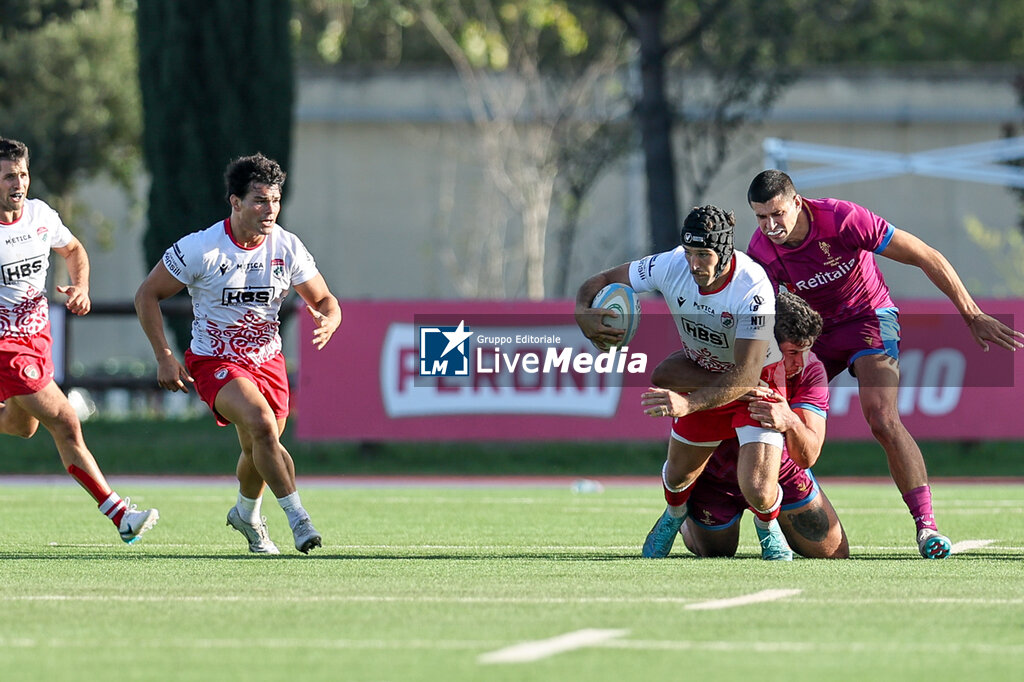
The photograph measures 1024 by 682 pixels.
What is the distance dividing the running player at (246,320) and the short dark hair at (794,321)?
7.96 feet

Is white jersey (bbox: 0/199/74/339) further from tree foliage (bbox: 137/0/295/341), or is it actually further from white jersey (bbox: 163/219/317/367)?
tree foliage (bbox: 137/0/295/341)

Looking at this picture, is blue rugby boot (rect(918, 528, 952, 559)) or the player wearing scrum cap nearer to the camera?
the player wearing scrum cap

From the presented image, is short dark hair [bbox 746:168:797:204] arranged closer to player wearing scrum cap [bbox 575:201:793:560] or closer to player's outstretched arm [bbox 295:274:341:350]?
player wearing scrum cap [bbox 575:201:793:560]

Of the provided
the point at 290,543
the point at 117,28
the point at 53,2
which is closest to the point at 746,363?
the point at 290,543

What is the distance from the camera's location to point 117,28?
3691cm

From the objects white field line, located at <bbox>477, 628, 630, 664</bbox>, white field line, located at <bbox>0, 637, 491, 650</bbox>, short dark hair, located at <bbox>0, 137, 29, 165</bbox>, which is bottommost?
white field line, located at <bbox>0, 637, 491, 650</bbox>

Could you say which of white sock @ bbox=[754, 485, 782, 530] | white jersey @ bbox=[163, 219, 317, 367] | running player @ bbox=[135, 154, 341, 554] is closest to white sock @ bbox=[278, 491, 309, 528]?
running player @ bbox=[135, 154, 341, 554]

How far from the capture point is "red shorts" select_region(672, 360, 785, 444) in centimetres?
923

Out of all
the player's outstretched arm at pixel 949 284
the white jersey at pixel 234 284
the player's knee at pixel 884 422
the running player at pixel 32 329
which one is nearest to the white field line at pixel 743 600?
the player's knee at pixel 884 422

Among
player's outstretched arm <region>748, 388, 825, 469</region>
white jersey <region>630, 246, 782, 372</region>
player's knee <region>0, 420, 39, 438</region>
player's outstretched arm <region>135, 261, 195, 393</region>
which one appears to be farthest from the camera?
player's knee <region>0, 420, 39, 438</region>

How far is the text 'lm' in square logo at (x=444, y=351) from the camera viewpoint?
636 inches

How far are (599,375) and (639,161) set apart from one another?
1540 centimetres

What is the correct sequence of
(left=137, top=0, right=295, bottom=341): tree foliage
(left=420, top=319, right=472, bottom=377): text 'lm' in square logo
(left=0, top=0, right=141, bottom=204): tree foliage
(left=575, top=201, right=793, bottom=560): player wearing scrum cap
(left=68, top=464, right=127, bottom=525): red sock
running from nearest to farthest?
(left=575, top=201, right=793, bottom=560): player wearing scrum cap, (left=68, top=464, right=127, bottom=525): red sock, (left=420, top=319, right=472, bottom=377): text 'lm' in square logo, (left=137, top=0, right=295, bottom=341): tree foliage, (left=0, top=0, right=141, bottom=204): tree foliage

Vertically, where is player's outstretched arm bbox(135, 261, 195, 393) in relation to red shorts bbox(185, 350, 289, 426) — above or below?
above
